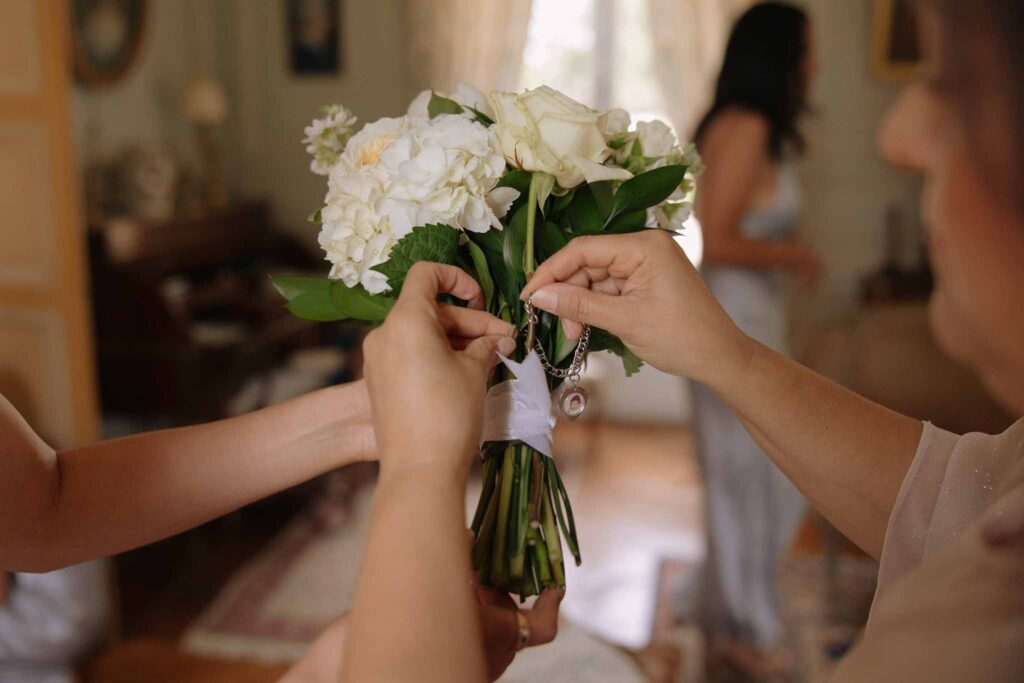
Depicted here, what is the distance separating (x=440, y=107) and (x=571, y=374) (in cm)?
29

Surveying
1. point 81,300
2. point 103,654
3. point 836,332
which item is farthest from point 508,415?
point 836,332

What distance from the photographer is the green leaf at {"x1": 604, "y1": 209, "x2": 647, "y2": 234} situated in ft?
2.86

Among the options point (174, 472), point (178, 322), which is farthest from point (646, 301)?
point (178, 322)

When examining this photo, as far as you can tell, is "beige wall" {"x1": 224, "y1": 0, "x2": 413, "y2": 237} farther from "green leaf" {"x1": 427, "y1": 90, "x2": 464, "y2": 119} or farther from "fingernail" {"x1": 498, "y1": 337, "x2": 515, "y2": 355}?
"fingernail" {"x1": 498, "y1": 337, "x2": 515, "y2": 355}

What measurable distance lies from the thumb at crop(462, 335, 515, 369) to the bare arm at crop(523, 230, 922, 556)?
0.05 metres

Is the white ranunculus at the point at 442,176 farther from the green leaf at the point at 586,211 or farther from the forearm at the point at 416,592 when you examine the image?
the forearm at the point at 416,592

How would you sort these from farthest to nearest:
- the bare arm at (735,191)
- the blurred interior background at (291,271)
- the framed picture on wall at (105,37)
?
the framed picture on wall at (105,37) < the blurred interior background at (291,271) < the bare arm at (735,191)

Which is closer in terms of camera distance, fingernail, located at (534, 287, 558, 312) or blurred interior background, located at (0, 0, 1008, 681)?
fingernail, located at (534, 287, 558, 312)

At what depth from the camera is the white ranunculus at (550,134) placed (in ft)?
2.48

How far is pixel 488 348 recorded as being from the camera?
0.74 meters

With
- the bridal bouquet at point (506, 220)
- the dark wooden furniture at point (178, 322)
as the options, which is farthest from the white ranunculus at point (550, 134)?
the dark wooden furniture at point (178, 322)

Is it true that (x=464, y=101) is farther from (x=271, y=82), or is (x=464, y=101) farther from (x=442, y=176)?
(x=271, y=82)

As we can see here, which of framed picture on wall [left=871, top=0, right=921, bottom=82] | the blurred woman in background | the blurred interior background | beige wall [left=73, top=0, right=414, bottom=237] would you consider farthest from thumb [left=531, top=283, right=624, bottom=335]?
beige wall [left=73, top=0, right=414, bottom=237]

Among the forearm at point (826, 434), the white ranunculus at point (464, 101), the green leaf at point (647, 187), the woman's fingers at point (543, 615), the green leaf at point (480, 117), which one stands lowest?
the woman's fingers at point (543, 615)
